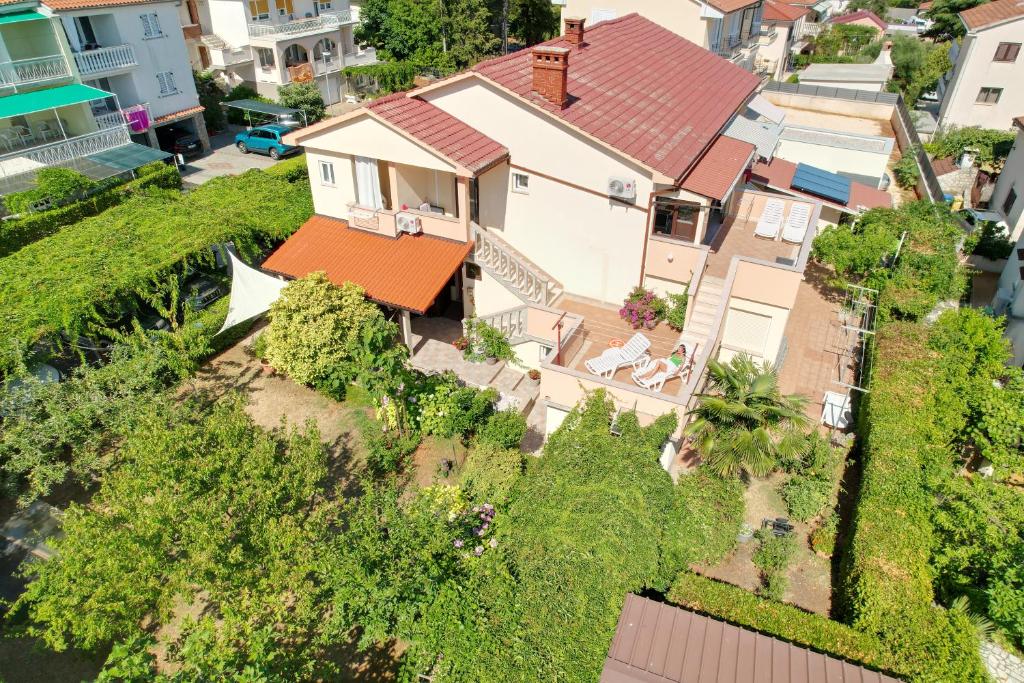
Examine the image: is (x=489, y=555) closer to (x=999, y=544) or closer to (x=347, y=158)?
(x=999, y=544)

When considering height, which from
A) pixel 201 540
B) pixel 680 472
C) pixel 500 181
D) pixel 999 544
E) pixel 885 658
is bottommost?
pixel 680 472

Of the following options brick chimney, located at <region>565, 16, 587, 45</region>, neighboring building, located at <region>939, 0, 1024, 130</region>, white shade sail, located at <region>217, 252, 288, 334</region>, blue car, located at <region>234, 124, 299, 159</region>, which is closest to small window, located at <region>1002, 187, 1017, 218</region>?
neighboring building, located at <region>939, 0, 1024, 130</region>

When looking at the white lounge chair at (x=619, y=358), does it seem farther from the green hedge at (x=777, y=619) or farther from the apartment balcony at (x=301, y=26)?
the apartment balcony at (x=301, y=26)

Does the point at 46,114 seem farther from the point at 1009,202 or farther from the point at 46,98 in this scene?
the point at 1009,202

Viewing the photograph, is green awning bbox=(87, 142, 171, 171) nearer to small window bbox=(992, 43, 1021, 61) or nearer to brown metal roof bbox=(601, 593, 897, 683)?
brown metal roof bbox=(601, 593, 897, 683)

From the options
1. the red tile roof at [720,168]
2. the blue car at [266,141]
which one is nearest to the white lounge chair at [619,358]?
the red tile roof at [720,168]

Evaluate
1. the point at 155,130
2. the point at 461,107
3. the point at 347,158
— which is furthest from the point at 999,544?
the point at 155,130

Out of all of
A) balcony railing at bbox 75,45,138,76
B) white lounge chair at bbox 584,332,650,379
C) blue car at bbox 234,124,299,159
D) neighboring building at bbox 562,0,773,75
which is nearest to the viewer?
white lounge chair at bbox 584,332,650,379
